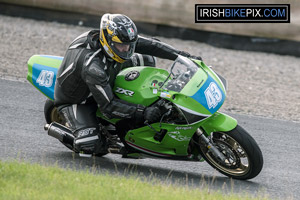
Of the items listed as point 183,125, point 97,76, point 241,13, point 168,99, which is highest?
point 241,13

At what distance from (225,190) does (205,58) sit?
683 cm

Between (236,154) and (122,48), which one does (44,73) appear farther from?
(236,154)

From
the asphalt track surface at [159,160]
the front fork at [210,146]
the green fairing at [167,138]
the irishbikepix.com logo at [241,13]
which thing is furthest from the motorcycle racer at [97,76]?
the irishbikepix.com logo at [241,13]

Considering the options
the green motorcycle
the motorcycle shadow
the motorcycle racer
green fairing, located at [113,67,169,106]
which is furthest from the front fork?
green fairing, located at [113,67,169,106]

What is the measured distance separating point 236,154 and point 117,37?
1.76m

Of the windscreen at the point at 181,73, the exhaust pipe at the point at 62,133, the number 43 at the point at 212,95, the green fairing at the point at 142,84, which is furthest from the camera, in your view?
the exhaust pipe at the point at 62,133

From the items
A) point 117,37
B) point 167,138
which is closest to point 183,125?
point 167,138

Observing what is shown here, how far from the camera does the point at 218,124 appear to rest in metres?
5.98

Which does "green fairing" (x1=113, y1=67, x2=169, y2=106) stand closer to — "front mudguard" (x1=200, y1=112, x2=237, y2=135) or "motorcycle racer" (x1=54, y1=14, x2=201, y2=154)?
"motorcycle racer" (x1=54, y1=14, x2=201, y2=154)

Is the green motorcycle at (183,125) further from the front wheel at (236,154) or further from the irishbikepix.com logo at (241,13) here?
the irishbikepix.com logo at (241,13)

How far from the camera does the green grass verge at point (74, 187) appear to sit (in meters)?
4.85

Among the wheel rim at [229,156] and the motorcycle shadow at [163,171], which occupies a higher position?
the wheel rim at [229,156]

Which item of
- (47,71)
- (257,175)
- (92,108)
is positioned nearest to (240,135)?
(257,175)

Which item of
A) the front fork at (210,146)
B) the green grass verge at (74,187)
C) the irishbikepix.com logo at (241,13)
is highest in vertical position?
the irishbikepix.com logo at (241,13)
